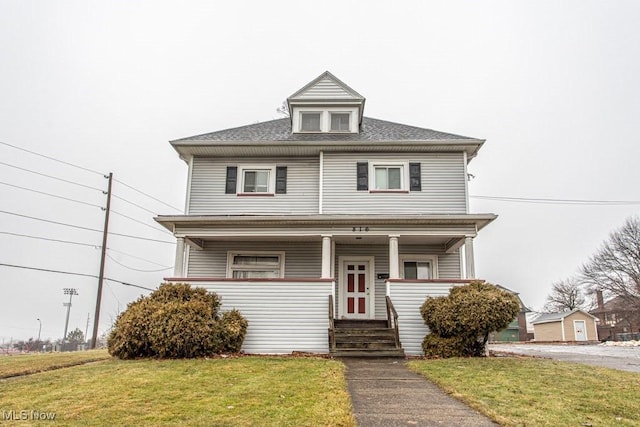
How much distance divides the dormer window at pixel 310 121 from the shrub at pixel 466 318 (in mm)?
7686

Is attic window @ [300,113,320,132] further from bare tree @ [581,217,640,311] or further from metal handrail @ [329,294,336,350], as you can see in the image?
bare tree @ [581,217,640,311]

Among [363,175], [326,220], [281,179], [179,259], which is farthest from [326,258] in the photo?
[179,259]

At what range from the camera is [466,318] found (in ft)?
36.3

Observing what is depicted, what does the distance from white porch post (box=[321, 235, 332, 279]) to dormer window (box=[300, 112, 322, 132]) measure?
4.76m

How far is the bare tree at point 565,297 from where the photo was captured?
169 feet

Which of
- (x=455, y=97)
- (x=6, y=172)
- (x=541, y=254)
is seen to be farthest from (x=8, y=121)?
(x=541, y=254)

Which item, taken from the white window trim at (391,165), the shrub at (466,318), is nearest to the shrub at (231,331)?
the shrub at (466,318)

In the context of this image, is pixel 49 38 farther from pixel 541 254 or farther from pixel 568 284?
pixel 568 284

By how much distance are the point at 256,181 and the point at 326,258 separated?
4.09m

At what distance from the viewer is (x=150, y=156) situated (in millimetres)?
32750

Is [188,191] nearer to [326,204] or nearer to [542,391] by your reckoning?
[326,204]

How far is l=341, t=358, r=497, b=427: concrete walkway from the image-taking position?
5000mm

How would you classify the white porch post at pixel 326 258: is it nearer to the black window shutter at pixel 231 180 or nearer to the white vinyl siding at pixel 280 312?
the white vinyl siding at pixel 280 312

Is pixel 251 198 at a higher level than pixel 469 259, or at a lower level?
higher
